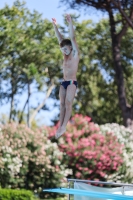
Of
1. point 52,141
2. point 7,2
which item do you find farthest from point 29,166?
point 7,2

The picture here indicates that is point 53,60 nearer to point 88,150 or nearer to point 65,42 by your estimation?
point 88,150

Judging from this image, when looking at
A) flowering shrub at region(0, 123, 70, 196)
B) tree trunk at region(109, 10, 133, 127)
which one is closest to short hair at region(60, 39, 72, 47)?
flowering shrub at region(0, 123, 70, 196)

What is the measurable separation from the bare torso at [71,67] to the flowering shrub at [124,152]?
9.76 meters

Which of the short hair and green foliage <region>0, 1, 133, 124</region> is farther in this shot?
green foliage <region>0, 1, 133, 124</region>

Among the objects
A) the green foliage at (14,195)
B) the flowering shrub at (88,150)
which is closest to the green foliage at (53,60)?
the flowering shrub at (88,150)

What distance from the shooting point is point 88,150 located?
586 inches

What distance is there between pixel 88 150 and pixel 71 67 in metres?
9.36

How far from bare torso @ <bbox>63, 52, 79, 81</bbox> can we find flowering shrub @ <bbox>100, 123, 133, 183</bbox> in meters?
9.76

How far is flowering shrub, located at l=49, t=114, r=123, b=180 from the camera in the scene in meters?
14.8

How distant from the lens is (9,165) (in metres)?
13.3

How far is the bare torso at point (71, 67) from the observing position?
5688 millimetres

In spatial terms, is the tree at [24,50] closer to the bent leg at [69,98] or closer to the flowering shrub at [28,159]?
the flowering shrub at [28,159]

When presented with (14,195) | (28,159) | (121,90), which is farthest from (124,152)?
(14,195)

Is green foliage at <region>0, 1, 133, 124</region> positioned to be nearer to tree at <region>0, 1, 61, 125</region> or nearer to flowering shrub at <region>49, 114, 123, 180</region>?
tree at <region>0, 1, 61, 125</region>
